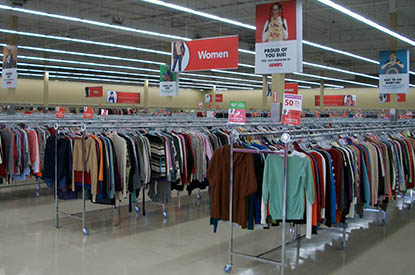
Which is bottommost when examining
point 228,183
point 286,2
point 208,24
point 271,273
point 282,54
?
point 271,273

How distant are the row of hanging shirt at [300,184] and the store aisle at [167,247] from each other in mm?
616

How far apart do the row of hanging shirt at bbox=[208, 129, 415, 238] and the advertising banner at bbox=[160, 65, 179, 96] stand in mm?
11830

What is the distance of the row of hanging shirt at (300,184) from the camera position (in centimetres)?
435

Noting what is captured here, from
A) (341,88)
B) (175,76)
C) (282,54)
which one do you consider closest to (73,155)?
(282,54)

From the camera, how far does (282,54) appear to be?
27.6 feet

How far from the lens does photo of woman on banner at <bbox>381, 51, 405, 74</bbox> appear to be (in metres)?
13.1

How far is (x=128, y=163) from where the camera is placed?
20.5ft

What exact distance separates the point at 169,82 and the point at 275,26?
9.06 m

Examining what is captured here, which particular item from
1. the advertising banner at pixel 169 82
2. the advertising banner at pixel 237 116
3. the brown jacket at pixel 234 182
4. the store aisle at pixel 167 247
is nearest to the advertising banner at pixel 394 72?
the store aisle at pixel 167 247

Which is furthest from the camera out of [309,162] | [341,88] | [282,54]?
[341,88]

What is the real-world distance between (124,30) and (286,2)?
6227 millimetres

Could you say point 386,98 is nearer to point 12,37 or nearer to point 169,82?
point 169,82

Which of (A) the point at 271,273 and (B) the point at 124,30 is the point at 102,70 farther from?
(A) the point at 271,273

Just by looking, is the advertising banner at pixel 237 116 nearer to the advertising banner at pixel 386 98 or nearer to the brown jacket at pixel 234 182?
the brown jacket at pixel 234 182
